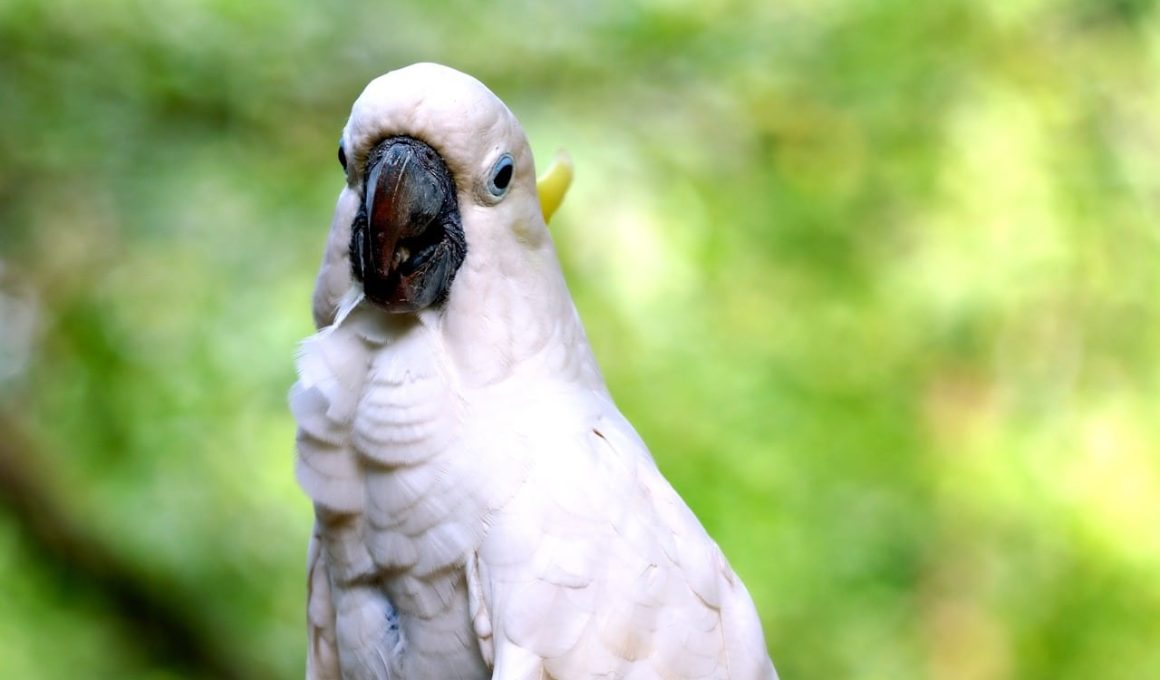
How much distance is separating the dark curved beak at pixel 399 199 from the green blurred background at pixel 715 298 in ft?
4.69

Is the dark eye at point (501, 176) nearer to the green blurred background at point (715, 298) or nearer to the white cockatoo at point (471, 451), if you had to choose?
the white cockatoo at point (471, 451)

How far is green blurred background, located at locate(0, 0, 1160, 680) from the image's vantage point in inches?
101

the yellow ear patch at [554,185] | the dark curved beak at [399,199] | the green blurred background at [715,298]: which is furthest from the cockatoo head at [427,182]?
the green blurred background at [715,298]

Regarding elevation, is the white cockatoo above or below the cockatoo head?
below

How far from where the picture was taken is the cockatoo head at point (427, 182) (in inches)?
41.6

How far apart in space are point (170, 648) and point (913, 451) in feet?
6.26

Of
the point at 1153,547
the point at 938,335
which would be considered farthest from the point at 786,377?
the point at 1153,547

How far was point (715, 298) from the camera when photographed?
3088mm

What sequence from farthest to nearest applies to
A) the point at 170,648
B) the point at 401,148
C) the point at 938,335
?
the point at 938,335
the point at 170,648
the point at 401,148

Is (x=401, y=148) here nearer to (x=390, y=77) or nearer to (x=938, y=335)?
(x=390, y=77)

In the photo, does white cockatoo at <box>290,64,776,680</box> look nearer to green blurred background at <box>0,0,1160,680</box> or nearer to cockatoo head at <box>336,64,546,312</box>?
cockatoo head at <box>336,64,546,312</box>

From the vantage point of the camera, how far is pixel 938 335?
313 centimetres

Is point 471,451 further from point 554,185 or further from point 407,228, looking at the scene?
point 554,185

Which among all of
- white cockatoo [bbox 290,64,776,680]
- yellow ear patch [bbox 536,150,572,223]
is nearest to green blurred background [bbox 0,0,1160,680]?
yellow ear patch [bbox 536,150,572,223]
